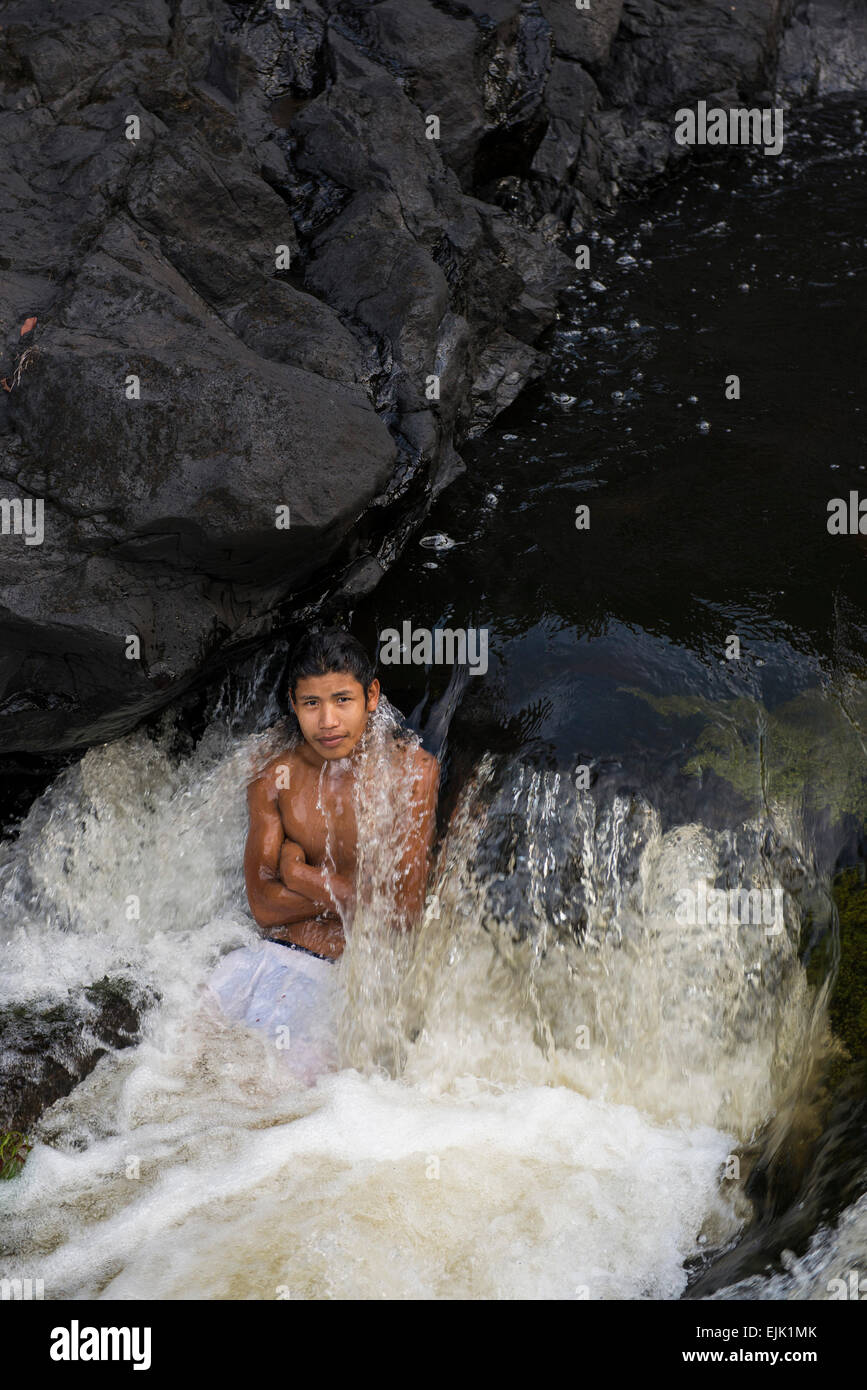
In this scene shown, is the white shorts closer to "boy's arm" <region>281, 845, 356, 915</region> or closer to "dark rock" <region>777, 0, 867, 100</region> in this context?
"boy's arm" <region>281, 845, 356, 915</region>

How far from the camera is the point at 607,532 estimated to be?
220 inches

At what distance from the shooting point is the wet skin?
179 inches

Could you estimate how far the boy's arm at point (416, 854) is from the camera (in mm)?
4516

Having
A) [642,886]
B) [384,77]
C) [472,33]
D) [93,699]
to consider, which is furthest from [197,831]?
[472,33]

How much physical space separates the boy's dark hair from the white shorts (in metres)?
1.00

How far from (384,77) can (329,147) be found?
745 millimetres

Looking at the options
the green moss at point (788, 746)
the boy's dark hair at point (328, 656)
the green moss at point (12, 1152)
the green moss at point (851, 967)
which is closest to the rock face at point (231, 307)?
the boy's dark hair at point (328, 656)

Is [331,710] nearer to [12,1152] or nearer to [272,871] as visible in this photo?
[272,871]

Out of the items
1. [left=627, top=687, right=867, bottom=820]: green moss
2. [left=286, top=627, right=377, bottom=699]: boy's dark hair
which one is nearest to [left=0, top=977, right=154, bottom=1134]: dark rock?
[left=286, top=627, right=377, bottom=699]: boy's dark hair

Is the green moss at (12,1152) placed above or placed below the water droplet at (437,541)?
below

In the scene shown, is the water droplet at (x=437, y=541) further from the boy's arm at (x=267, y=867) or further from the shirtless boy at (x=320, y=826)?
the boy's arm at (x=267, y=867)

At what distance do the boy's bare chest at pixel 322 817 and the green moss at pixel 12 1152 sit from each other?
1.39 meters

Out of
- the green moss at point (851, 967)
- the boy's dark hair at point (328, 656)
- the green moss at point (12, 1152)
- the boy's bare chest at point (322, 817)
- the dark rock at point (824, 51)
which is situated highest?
the dark rock at point (824, 51)

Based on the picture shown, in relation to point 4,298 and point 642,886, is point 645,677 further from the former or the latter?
point 4,298
